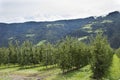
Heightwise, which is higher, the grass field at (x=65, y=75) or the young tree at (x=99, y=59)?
the young tree at (x=99, y=59)

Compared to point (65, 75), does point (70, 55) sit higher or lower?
higher

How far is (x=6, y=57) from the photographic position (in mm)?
188625

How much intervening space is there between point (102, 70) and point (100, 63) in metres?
1.96

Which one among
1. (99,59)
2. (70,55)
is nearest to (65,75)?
(70,55)

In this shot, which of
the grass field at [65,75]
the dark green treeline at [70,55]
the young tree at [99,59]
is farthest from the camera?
the grass field at [65,75]

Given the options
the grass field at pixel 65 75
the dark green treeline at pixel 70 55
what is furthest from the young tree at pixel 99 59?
the grass field at pixel 65 75

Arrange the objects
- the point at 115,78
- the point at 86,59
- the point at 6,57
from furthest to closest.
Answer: the point at 6,57 → the point at 86,59 → the point at 115,78

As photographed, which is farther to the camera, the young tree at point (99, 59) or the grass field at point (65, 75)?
the grass field at point (65, 75)

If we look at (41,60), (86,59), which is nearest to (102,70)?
(86,59)

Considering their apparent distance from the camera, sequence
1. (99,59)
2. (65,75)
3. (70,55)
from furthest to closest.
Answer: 1. (70,55)
2. (65,75)
3. (99,59)

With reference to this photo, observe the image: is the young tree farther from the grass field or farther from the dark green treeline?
the grass field

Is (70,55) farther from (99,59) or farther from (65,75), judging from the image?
(99,59)

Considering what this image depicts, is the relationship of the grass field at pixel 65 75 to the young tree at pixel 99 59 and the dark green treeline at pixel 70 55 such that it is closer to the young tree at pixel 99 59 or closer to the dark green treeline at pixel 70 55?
the dark green treeline at pixel 70 55

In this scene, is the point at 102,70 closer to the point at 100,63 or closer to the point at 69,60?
the point at 100,63
